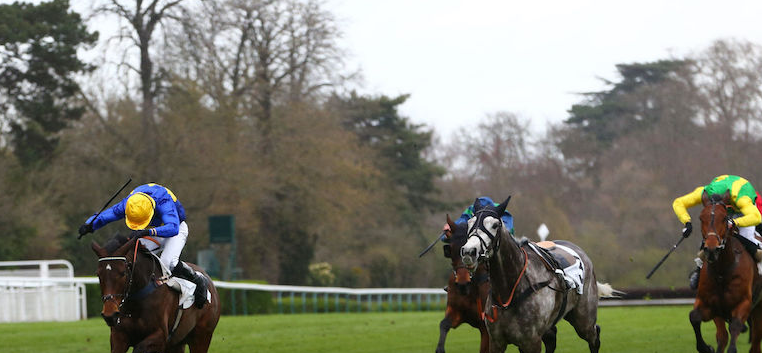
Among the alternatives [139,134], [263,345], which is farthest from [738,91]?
[263,345]

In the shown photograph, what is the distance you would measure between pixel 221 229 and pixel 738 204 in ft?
60.9

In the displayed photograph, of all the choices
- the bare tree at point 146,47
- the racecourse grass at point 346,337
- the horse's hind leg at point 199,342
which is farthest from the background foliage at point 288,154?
the horse's hind leg at point 199,342

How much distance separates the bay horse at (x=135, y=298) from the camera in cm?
659

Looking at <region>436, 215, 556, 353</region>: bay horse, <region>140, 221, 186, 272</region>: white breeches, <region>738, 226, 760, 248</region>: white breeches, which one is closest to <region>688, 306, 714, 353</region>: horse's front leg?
<region>738, 226, 760, 248</region>: white breeches

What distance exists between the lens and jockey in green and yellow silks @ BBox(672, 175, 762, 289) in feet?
26.9

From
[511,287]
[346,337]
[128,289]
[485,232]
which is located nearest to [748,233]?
[511,287]

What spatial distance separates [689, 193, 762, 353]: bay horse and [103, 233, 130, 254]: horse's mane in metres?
4.17

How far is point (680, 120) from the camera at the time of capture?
35656 mm

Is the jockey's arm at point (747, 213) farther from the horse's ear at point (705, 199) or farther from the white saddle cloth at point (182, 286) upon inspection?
the white saddle cloth at point (182, 286)

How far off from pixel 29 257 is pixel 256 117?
762 centimetres

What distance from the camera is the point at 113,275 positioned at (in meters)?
6.61

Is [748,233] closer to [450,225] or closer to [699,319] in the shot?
[699,319]

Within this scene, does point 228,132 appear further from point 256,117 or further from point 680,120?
point 680,120

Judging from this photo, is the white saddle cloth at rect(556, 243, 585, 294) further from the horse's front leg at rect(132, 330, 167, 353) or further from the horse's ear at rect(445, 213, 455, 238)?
the horse's front leg at rect(132, 330, 167, 353)
